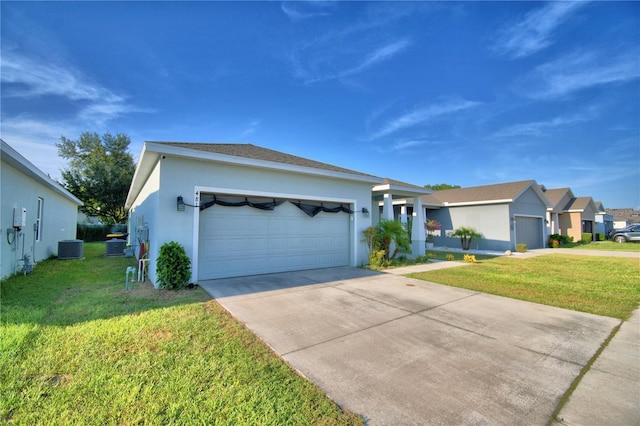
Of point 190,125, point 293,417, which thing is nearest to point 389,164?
point 190,125

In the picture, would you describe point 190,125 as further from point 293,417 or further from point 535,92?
point 535,92

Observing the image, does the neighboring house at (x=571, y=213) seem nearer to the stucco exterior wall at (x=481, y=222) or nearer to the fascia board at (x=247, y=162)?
the stucco exterior wall at (x=481, y=222)

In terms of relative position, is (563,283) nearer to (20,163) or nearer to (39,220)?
(20,163)

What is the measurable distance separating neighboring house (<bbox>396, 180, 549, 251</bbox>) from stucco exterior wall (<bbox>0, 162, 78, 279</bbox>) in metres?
16.5

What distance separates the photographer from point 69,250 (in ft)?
38.7

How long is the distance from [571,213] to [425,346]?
98.9 ft

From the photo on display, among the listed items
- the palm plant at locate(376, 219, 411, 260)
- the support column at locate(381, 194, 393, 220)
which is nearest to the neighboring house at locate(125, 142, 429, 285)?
the palm plant at locate(376, 219, 411, 260)

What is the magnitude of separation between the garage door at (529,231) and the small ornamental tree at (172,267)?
64.5 feet

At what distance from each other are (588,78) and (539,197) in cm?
1141

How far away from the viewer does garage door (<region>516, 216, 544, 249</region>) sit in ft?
58.7

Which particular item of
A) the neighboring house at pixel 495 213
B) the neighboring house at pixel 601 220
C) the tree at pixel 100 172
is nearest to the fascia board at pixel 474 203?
the neighboring house at pixel 495 213

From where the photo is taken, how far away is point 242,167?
7734mm

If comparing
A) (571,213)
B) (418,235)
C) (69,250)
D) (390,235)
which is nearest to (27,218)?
(69,250)

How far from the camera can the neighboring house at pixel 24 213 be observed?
683cm
